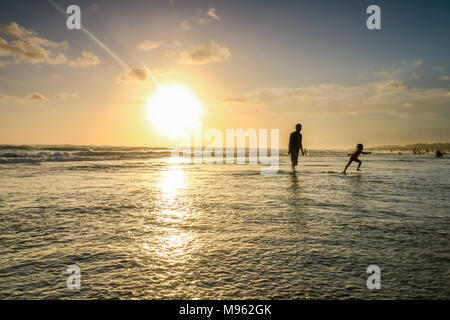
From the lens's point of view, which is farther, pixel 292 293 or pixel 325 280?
pixel 325 280

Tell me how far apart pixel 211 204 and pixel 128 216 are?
72.2 inches

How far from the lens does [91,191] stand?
768 centimetres

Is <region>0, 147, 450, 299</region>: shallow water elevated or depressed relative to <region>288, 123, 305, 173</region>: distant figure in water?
depressed

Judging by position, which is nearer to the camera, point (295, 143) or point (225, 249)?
point (225, 249)

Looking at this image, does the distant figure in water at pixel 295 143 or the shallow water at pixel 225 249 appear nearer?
the shallow water at pixel 225 249

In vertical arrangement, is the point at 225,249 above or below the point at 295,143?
below

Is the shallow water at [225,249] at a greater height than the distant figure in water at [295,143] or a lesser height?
lesser

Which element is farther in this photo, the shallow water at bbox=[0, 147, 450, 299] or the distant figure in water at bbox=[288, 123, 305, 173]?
the distant figure in water at bbox=[288, 123, 305, 173]

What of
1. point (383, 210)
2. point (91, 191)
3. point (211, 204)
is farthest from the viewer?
point (91, 191)

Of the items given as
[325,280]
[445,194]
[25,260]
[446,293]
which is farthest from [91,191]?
[445,194]

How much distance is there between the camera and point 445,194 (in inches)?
274

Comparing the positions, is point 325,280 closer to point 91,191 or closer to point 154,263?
point 154,263

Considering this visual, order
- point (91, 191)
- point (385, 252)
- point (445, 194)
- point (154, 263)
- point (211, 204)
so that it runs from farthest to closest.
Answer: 1. point (91, 191)
2. point (445, 194)
3. point (211, 204)
4. point (385, 252)
5. point (154, 263)
